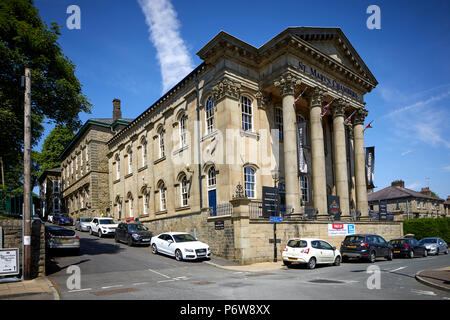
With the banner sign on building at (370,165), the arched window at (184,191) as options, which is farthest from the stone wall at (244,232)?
the banner sign on building at (370,165)

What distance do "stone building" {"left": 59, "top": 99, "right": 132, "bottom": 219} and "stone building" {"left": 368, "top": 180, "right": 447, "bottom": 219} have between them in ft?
120

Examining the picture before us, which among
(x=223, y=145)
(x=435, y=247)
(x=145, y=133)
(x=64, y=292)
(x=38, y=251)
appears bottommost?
(x=435, y=247)

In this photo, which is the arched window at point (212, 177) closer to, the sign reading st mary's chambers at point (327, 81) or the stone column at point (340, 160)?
the sign reading st mary's chambers at point (327, 81)

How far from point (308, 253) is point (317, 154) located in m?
9.60

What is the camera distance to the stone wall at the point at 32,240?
13.1 meters

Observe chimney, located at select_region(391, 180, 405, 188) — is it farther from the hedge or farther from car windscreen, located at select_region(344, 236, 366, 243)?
car windscreen, located at select_region(344, 236, 366, 243)

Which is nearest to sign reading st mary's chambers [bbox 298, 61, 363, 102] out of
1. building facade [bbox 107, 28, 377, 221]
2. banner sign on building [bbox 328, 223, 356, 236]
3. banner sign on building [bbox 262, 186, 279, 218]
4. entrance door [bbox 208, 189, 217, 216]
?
building facade [bbox 107, 28, 377, 221]

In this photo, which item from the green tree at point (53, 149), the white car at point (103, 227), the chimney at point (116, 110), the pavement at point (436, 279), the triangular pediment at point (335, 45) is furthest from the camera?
the green tree at point (53, 149)

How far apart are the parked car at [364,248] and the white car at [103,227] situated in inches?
728

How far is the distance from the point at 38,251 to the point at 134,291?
210 inches

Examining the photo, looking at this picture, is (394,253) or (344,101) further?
(344,101)

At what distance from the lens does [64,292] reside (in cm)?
1074

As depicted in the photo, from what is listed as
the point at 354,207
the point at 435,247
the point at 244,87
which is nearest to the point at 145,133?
the point at 244,87
